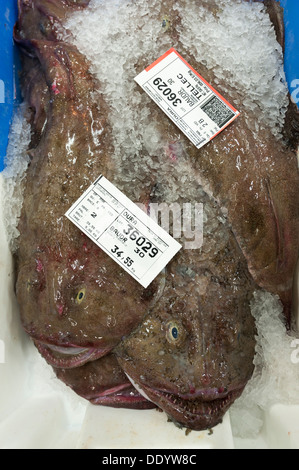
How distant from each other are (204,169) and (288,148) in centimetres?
49

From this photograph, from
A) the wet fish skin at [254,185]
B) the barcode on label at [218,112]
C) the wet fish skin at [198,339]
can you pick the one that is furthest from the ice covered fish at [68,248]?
the barcode on label at [218,112]

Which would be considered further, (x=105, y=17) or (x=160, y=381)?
(x=105, y=17)

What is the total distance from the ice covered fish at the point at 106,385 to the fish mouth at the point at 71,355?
0.13m

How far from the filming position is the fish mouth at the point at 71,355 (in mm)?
2359

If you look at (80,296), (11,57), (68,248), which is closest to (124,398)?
(80,296)

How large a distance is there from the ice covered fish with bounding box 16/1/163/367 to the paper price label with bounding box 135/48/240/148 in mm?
313

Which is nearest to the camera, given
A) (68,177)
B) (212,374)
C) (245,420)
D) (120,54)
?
(212,374)

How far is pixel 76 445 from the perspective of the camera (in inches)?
96.0

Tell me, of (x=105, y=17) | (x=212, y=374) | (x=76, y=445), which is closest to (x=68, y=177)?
(x=105, y=17)

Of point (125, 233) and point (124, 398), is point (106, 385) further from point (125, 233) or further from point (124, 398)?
point (125, 233)

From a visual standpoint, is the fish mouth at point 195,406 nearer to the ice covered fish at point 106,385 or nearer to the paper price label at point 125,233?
the ice covered fish at point 106,385

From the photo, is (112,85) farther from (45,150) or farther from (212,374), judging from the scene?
(212,374)

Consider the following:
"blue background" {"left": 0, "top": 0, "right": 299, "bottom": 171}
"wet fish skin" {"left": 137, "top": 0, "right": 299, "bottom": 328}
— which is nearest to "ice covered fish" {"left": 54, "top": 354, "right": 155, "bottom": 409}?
"wet fish skin" {"left": 137, "top": 0, "right": 299, "bottom": 328}

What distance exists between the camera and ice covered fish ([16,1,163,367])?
2.25 meters
